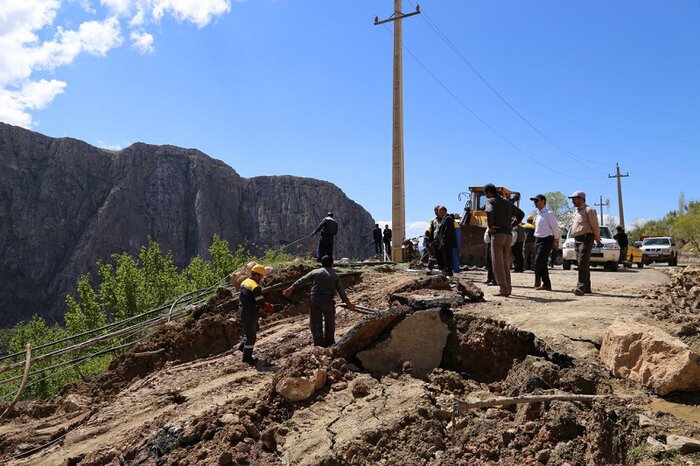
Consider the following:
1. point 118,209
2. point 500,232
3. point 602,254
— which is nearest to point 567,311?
point 500,232

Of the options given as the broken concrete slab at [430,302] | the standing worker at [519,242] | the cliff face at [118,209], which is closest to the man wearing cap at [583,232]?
A: the broken concrete slab at [430,302]

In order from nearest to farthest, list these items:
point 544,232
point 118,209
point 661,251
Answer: point 544,232 < point 661,251 < point 118,209

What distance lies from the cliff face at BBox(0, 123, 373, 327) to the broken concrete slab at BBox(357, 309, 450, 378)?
52.3 metres

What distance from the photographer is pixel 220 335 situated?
1027 centimetres

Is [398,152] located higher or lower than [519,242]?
higher

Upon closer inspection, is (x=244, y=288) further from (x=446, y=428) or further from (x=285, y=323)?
(x=446, y=428)

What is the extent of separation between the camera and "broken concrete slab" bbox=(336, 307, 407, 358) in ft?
20.6

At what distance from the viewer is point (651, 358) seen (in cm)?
441

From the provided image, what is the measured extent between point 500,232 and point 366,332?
3077 millimetres

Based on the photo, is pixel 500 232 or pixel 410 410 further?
pixel 500 232

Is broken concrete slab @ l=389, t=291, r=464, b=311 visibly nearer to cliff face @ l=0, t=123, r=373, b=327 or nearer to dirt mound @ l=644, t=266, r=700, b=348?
dirt mound @ l=644, t=266, r=700, b=348

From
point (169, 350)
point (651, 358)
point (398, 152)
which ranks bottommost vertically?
point (169, 350)

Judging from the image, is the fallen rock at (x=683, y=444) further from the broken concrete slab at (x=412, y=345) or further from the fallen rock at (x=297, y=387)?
the fallen rock at (x=297, y=387)

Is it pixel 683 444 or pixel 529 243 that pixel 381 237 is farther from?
pixel 683 444
